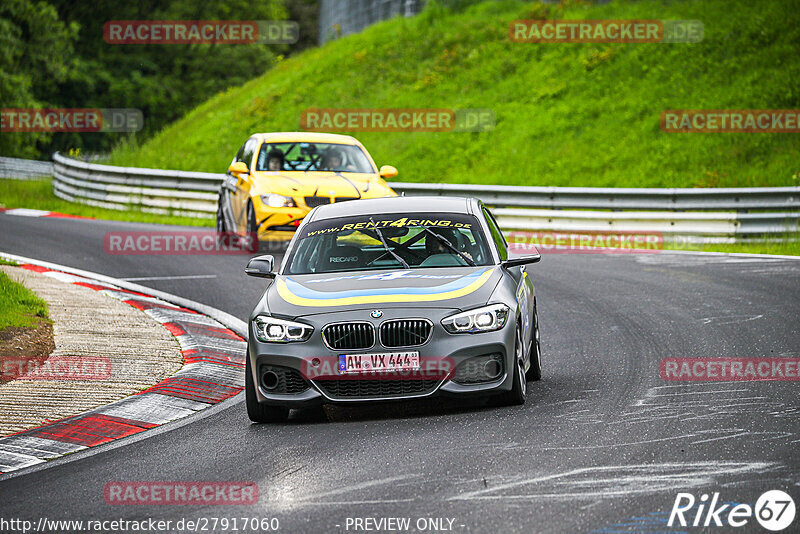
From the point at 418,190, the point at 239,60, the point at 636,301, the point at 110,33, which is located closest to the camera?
the point at 636,301

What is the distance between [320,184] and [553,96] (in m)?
15.0

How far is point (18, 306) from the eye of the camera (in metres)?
11.6

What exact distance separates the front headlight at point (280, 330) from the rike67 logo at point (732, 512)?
2971 millimetres

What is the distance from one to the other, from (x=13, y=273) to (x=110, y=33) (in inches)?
1847

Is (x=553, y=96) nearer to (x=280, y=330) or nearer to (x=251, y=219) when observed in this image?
(x=251, y=219)

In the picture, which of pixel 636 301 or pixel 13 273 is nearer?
pixel 636 301

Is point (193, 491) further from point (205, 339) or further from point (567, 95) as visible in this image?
point (567, 95)

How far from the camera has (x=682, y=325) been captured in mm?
11547

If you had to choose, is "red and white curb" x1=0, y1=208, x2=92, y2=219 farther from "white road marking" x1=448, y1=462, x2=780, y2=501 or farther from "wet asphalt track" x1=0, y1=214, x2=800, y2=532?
"white road marking" x1=448, y1=462, x2=780, y2=501

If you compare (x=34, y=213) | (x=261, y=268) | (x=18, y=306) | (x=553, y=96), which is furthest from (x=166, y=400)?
(x=553, y=96)

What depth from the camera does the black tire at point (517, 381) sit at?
8062 mm

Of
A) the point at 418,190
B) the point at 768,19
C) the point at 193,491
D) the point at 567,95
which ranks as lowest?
the point at 193,491

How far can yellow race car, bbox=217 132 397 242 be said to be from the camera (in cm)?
1703

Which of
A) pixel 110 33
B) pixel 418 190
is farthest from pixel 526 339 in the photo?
pixel 110 33
